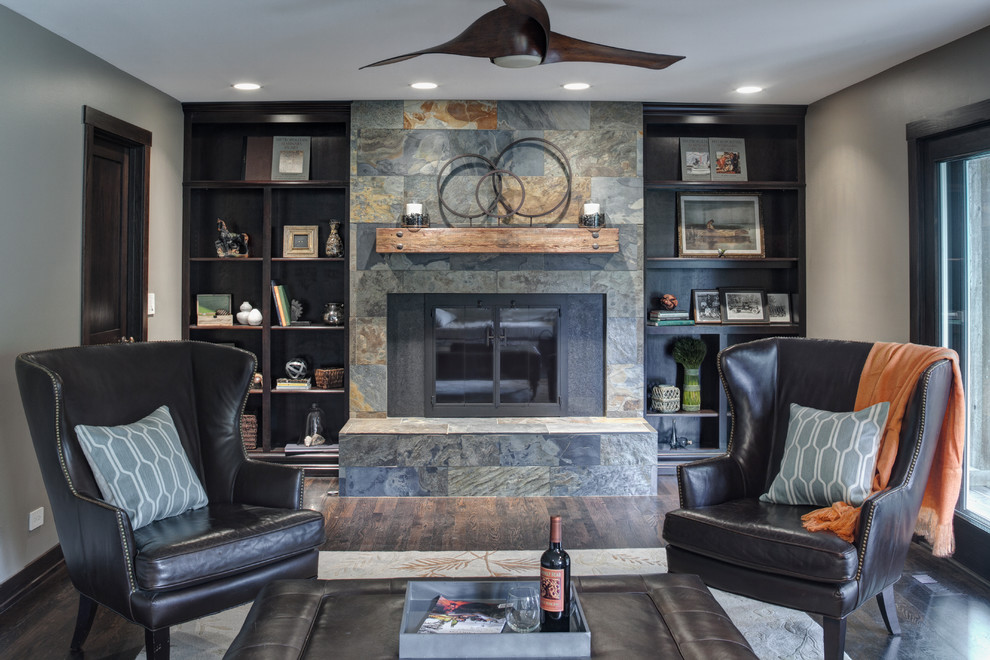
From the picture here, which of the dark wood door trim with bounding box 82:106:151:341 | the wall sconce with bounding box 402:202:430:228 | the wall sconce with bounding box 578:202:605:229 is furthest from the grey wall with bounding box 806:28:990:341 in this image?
the dark wood door trim with bounding box 82:106:151:341

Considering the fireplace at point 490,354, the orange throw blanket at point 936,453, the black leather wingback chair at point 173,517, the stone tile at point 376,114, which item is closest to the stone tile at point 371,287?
the fireplace at point 490,354

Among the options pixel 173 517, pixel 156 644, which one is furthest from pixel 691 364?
pixel 156 644

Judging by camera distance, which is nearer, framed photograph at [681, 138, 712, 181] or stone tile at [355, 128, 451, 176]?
stone tile at [355, 128, 451, 176]

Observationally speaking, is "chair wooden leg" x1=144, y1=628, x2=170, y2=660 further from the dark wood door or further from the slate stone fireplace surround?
the slate stone fireplace surround

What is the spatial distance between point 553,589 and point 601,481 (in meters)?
2.94

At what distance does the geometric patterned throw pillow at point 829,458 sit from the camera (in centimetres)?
278

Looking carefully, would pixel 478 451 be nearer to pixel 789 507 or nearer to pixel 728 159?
pixel 789 507

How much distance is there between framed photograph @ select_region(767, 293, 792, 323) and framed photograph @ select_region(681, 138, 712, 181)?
0.95 meters

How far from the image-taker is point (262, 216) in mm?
5273

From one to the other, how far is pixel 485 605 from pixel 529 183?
11.3 feet

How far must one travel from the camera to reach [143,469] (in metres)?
2.69

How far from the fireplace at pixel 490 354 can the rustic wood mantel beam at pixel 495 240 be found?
17.2 inches

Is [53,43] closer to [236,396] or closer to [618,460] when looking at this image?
[236,396]

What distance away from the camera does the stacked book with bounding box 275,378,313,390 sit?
512 cm
